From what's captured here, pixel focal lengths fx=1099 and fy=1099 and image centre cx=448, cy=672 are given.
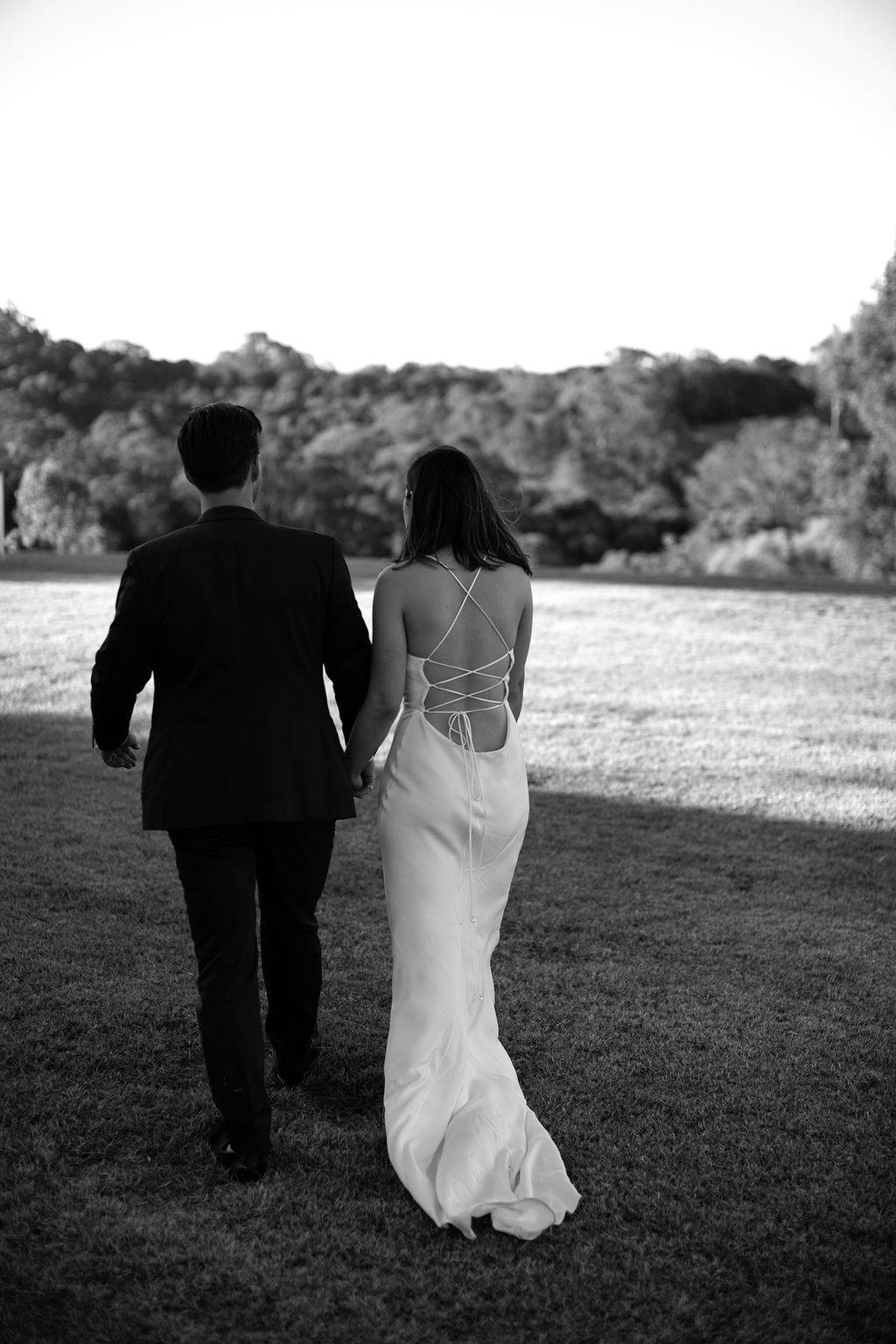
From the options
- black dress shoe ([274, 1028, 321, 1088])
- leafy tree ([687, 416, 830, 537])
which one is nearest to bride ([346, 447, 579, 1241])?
black dress shoe ([274, 1028, 321, 1088])

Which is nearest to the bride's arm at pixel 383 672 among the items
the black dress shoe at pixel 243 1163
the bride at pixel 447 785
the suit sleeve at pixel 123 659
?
the bride at pixel 447 785

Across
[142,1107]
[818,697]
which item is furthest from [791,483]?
[142,1107]

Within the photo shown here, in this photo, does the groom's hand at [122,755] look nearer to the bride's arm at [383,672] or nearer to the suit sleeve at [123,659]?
the suit sleeve at [123,659]

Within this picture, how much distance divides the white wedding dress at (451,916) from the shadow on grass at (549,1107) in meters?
0.19

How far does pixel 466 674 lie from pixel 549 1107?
1292 millimetres

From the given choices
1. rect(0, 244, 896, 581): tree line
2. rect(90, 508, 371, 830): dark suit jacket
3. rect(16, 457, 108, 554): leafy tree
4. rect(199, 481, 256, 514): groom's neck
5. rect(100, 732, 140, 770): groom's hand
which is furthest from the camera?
rect(16, 457, 108, 554): leafy tree

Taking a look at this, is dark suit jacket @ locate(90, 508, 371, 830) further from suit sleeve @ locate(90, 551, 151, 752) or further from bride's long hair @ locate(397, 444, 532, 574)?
bride's long hair @ locate(397, 444, 532, 574)

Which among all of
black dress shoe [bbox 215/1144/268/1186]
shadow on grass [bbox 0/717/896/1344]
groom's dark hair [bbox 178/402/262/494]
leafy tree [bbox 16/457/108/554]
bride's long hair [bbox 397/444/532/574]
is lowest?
shadow on grass [bbox 0/717/896/1344]

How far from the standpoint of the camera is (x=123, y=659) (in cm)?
276

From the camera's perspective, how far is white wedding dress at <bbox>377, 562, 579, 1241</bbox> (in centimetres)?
276

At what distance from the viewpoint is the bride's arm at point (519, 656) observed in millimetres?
3156

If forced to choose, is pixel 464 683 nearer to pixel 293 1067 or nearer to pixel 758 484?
pixel 293 1067

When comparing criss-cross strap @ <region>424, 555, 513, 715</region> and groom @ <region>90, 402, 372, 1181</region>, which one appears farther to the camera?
criss-cross strap @ <region>424, 555, 513, 715</region>

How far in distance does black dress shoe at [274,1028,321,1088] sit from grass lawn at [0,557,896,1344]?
95mm
